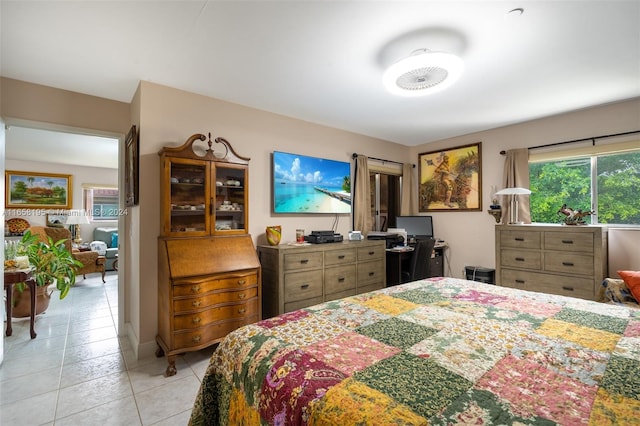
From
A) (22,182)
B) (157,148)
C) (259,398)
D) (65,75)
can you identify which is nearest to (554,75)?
(259,398)

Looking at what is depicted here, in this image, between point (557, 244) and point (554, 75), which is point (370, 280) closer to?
point (557, 244)

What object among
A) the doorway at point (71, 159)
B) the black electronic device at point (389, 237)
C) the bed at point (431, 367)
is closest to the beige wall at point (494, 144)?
the black electronic device at point (389, 237)

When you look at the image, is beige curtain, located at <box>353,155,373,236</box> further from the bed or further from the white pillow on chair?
the white pillow on chair

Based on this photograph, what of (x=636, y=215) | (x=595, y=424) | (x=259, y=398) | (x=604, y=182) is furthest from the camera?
(x=604, y=182)

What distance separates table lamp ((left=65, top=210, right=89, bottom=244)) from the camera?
20.6ft

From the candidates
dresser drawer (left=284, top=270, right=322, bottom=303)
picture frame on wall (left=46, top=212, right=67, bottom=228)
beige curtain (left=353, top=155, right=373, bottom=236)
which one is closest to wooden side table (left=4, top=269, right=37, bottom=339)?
dresser drawer (left=284, top=270, right=322, bottom=303)

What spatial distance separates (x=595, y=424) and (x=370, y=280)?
9.85 feet

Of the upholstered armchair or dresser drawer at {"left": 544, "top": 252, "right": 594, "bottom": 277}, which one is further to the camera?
the upholstered armchair

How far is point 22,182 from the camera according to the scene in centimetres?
595

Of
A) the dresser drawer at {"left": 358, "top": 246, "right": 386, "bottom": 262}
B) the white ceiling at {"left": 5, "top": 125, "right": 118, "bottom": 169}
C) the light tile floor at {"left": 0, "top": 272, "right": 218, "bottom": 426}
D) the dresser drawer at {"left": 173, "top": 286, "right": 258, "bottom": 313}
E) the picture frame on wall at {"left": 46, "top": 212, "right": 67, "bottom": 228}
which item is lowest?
the light tile floor at {"left": 0, "top": 272, "right": 218, "bottom": 426}

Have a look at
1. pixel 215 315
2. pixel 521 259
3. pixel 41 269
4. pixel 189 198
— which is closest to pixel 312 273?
pixel 215 315

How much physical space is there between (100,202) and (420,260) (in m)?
7.52

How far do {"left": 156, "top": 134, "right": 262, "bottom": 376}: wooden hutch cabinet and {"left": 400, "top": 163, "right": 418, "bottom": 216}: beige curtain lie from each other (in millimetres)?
2975

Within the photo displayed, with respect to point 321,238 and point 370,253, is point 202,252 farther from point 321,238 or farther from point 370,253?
point 370,253
